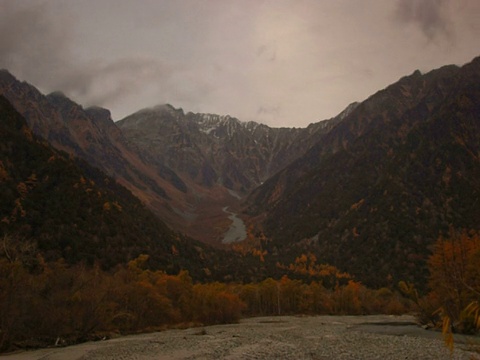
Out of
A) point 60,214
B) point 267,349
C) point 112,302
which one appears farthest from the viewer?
point 60,214

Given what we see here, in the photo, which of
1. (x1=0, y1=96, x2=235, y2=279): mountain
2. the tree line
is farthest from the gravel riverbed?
(x1=0, y1=96, x2=235, y2=279): mountain

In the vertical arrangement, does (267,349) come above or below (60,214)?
below

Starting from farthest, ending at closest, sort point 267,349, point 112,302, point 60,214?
point 60,214 < point 112,302 < point 267,349

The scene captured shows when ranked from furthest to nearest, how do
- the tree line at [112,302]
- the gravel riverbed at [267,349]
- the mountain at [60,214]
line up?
the mountain at [60,214]
the tree line at [112,302]
the gravel riverbed at [267,349]

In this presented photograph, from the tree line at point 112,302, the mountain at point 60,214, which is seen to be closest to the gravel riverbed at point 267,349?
the tree line at point 112,302

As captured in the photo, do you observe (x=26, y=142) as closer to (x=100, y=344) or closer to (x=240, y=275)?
(x=240, y=275)

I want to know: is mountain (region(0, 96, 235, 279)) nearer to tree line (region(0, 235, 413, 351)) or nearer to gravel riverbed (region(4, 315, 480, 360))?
tree line (region(0, 235, 413, 351))

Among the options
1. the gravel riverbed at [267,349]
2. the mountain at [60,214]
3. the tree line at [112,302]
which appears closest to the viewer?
the gravel riverbed at [267,349]

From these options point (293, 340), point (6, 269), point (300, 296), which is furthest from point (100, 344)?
point (300, 296)

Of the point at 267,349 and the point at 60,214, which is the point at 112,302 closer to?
the point at 267,349

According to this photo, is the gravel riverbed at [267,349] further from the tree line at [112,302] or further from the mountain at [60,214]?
the mountain at [60,214]

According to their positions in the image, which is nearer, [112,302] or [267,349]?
[267,349]

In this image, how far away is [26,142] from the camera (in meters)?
149

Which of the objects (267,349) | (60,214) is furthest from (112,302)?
(60,214)
